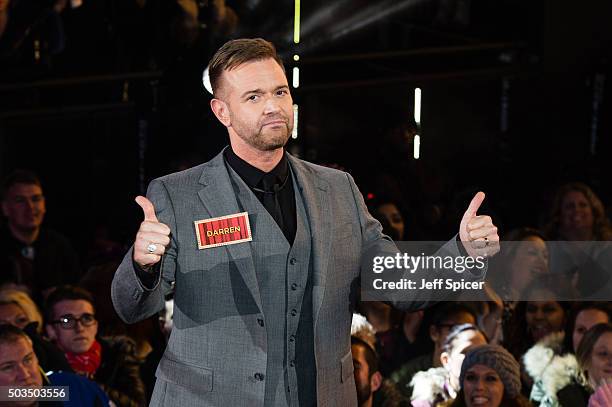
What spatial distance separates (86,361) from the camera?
3391 millimetres

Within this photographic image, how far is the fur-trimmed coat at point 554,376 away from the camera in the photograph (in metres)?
3.37

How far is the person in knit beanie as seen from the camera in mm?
3260

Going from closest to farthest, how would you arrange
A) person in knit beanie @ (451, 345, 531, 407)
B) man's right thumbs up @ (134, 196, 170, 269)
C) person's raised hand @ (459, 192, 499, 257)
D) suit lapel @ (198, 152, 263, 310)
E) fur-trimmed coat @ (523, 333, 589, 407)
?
man's right thumbs up @ (134, 196, 170, 269)
person's raised hand @ (459, 192, 499, 257)
suit lapel @ (198, 152, 263, 310)
person in knit beanie @ (451, 345, 531, 407)
fur-trimmed coat @ (523, 333, 589, 407)

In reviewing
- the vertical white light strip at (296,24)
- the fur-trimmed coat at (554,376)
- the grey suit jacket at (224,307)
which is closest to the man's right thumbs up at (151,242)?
the grey suit jacket at (224,307)

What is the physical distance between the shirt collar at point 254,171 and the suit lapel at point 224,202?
0.09ft

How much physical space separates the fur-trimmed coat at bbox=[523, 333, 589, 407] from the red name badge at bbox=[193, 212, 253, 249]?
5.15 ft

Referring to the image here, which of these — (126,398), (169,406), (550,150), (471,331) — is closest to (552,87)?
(550,150)

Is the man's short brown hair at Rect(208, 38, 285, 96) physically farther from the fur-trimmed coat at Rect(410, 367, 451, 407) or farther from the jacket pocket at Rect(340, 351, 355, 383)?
the fur-trimmed coat at Rect(410, 367, 451, 407)

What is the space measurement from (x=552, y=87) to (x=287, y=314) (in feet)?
5.72

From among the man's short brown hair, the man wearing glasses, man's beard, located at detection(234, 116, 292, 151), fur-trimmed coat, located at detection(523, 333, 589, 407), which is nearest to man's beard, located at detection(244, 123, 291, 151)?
man's beard, located at detection(234, 116, 292, 151)

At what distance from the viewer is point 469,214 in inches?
81.0

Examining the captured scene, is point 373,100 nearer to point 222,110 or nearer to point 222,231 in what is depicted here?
point 222,110

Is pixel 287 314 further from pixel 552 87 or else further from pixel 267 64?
pixel 552 87

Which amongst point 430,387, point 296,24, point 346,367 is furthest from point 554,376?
point 346,367
